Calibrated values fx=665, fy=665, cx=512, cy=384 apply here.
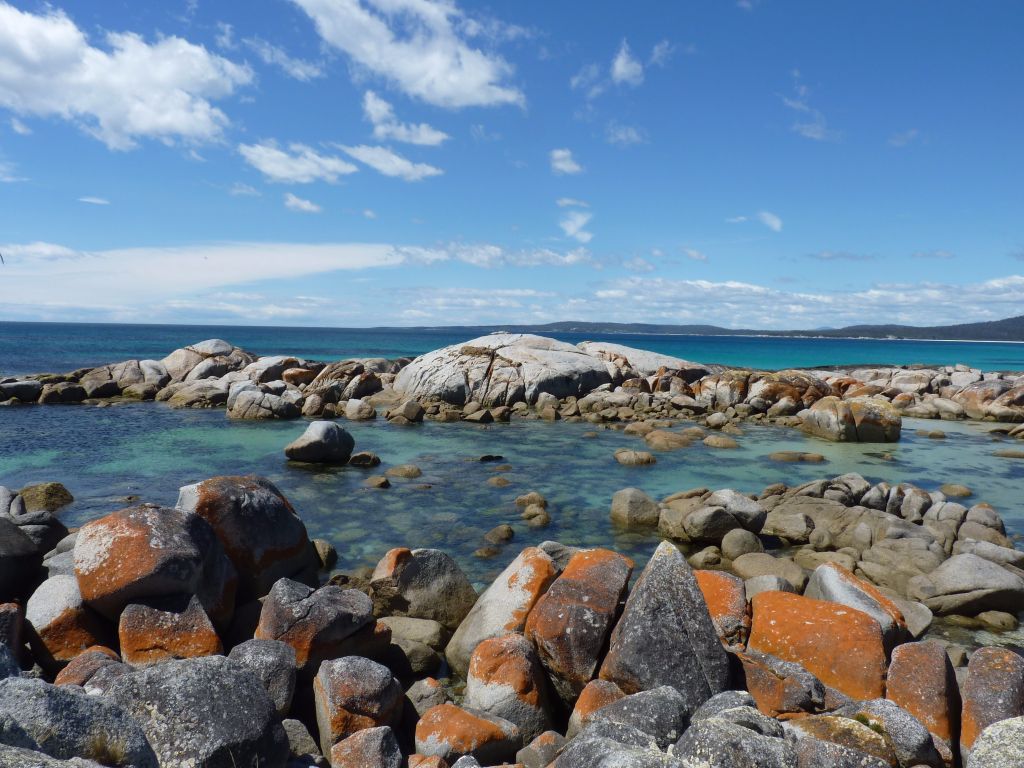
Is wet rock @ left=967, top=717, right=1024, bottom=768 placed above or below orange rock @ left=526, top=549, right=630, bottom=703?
above

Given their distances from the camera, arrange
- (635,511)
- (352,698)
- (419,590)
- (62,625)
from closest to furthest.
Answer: (352,698) < (62,625) < (419,590) < (635,511)

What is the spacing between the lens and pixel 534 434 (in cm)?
2741

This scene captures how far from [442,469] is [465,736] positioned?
14369 mm

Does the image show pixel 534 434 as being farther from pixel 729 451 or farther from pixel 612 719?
pixel 612 719

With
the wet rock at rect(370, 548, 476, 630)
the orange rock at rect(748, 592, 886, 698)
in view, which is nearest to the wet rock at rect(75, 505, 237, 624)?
the wet rock at rect(370, 548, 476, 630)

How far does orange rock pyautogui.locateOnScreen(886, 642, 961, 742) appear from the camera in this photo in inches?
263

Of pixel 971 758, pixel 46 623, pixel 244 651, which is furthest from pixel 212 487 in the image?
pixel 971 758

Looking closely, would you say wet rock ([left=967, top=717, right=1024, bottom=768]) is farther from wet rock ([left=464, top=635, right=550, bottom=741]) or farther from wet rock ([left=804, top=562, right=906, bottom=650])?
wet rock ([left=464, top=635, right=550, bottom=741])

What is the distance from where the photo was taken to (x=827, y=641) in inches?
299

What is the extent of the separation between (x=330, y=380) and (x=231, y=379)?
5.32 meters

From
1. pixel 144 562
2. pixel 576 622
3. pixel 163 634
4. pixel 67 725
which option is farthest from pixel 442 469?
pixel 67 725

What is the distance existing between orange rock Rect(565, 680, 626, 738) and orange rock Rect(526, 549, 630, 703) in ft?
1.13

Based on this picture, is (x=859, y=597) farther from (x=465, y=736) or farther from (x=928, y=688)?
(x=465, y=736)

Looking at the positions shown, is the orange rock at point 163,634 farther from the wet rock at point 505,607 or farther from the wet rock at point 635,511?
the wet rock at point 635,511
